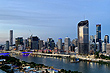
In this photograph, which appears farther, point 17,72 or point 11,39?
point 11,39

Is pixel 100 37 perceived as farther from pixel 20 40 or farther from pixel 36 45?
pixel 20 40

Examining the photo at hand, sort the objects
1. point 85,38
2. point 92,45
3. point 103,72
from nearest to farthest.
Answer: point 103,72, point 85,38, point 92,45

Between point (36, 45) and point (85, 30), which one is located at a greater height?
point (85, 30)

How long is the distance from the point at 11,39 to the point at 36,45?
17.1 metres

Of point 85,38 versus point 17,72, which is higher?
point 85,38

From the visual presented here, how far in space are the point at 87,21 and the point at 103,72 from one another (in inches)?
991

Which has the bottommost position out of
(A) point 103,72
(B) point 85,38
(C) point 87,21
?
(A) point 103,72

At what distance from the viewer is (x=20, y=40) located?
63.4 meters

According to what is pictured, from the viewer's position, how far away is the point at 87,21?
37531mm

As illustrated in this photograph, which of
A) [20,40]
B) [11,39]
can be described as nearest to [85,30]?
[20,40]

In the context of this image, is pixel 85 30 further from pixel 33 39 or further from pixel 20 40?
pixel 20 40

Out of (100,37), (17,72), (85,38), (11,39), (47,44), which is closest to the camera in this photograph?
(17,72)

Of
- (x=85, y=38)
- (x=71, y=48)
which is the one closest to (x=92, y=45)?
(x=71, y=48)

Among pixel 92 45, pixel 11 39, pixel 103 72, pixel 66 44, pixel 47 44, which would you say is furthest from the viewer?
pixel 11 39
